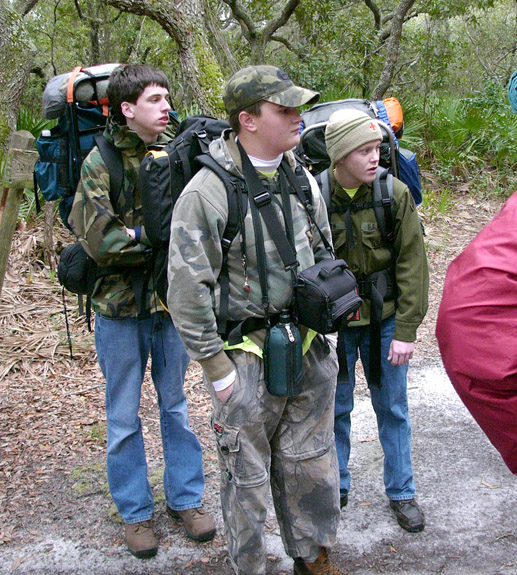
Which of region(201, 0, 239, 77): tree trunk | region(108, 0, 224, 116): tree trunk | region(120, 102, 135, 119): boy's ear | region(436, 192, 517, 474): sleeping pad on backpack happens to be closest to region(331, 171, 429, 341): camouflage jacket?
region(120, 102, 135, 119): boy's ear

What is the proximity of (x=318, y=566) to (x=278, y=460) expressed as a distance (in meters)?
0.56

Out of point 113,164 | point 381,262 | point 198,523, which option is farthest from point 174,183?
point 198,523

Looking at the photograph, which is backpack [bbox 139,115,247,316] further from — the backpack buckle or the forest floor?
the forest floor

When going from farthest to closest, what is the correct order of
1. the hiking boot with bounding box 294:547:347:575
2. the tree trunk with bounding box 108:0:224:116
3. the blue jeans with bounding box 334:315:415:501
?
1. the tree trunk with bounding box 108:0:224:116
2. the blue jeans with bounding box 334:315:415:501
3. the hiking boot with bounding box 294:547:347:575

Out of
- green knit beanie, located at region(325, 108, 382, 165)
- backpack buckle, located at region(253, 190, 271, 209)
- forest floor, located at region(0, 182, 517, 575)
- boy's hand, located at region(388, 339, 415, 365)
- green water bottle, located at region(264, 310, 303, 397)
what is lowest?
forest floor, located at region(0, 182, 517, 575)

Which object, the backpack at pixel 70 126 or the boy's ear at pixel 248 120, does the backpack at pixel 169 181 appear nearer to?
the boy's ear at pixel 248 120

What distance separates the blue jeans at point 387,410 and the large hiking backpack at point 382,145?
0.80 metres

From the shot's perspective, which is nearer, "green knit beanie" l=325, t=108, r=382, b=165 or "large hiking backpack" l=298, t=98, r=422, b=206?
"green knit beanie" l=325, t=108, r=382, b=165

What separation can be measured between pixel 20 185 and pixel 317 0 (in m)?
11.0

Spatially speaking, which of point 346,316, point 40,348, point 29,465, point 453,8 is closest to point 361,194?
point 346,316

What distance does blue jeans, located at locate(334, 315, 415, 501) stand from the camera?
3.22 m

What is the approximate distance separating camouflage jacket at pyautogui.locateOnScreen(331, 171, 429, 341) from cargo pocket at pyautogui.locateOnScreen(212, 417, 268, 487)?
93 cm

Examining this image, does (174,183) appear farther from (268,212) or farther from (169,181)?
(268,212)

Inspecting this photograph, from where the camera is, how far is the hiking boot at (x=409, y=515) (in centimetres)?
328
